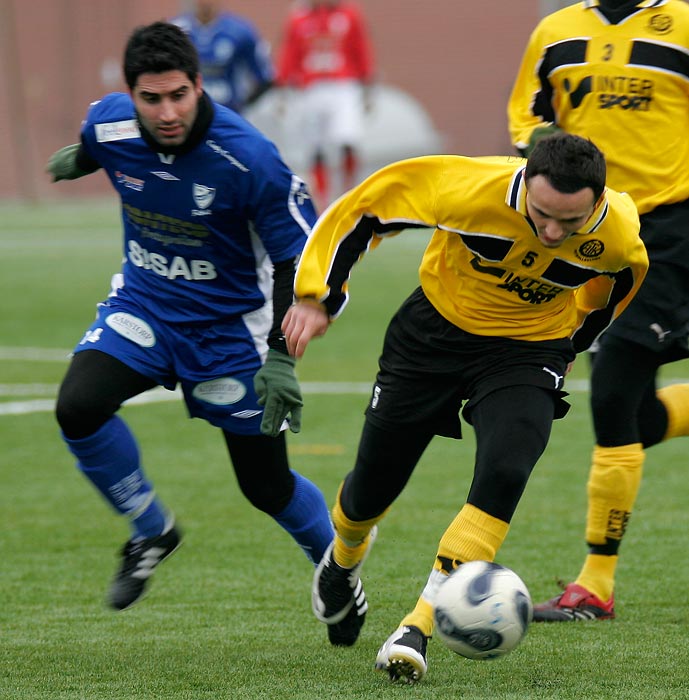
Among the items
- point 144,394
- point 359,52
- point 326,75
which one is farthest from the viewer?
point 326,75

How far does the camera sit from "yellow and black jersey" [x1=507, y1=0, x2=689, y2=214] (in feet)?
16.8

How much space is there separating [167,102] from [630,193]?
5.63 feet

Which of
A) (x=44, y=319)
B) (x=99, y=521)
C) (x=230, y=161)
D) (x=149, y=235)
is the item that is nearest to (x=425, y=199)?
(x=230, y=161)

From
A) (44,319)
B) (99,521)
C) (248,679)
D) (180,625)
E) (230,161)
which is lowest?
(44,319)

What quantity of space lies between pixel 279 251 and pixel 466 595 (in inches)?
53.9

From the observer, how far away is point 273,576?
220 inches

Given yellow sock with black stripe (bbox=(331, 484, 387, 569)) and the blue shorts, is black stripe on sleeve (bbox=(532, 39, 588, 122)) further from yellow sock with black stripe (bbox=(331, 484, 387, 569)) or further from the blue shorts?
yellow sock with black stripe (bbox=(331, 484, 387, 569))

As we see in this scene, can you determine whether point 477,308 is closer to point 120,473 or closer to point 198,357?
point 198,357

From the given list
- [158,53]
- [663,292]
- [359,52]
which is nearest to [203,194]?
[158,53]

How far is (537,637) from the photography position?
470 centimetres

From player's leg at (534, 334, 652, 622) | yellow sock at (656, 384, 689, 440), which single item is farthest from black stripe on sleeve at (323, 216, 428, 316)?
yellow sock at (656, 384, 689, 440)

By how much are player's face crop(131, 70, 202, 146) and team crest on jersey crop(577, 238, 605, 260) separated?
4.54 ft

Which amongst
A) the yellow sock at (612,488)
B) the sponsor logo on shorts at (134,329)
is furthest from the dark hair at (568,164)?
the sponsor logo on shorts at (134,329)

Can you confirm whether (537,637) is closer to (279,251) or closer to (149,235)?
(279,251)
